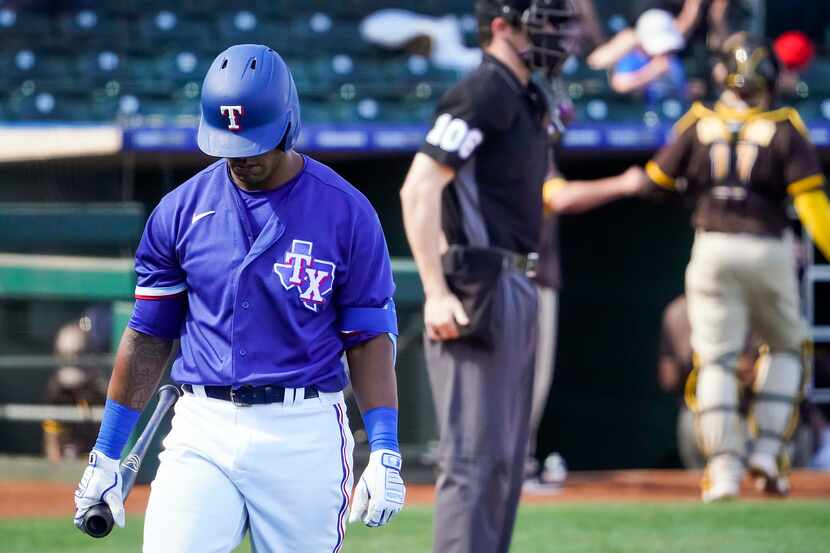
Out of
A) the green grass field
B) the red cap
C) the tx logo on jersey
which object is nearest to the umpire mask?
the tx logo on jersey

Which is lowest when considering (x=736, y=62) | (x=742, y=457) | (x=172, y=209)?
(x=742, y=457)

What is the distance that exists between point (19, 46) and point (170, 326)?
7.92 metres

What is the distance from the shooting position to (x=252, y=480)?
118 inches

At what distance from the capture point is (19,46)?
10.6 metres

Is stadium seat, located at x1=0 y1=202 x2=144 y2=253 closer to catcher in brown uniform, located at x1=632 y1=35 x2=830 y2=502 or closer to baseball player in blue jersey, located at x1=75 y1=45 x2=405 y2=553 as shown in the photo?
catcher in brown uniform, located at x1=632 y1=35 x2=830 y2=502

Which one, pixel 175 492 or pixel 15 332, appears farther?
pixel 15 332

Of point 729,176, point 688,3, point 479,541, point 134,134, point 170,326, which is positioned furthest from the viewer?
point 688,3

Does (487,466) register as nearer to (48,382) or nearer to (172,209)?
(172,209)

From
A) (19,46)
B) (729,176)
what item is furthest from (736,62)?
(19,46)

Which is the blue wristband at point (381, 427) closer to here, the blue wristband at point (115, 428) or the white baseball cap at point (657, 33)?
the blue wristband at point (115, 428)

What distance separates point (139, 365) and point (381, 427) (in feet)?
1.77

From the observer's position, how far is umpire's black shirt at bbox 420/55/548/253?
414 centimetres

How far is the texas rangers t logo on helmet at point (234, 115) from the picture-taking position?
9.94 ft

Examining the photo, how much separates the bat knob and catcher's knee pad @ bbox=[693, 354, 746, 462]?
13.7 feet
